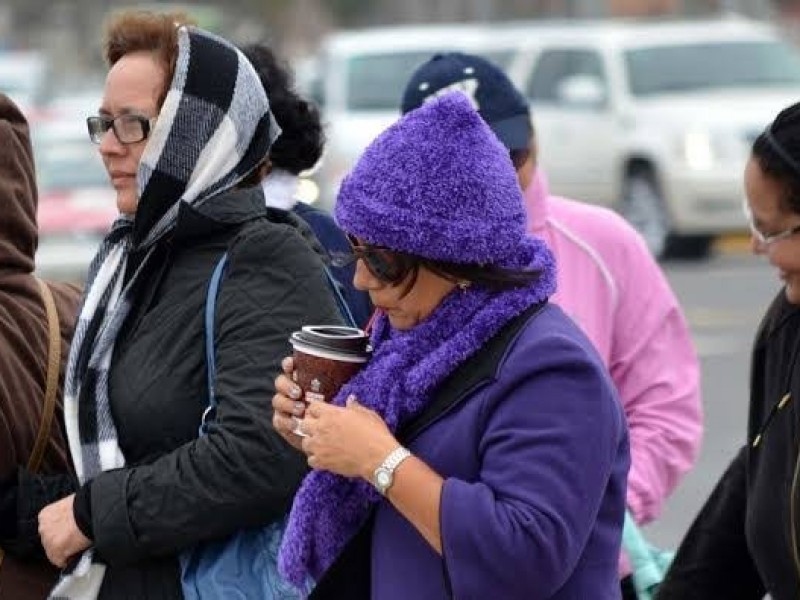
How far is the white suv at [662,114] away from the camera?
57.1ft

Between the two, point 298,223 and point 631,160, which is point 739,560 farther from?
point 631,160

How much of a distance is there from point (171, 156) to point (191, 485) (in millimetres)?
605

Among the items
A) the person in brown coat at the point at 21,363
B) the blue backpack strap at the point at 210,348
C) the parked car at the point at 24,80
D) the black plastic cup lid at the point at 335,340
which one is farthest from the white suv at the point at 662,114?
the black plastic cup lid at the point at 335,340

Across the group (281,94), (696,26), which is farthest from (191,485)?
(696,26)

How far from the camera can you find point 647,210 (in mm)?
18047

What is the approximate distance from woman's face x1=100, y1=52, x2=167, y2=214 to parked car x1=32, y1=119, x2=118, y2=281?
443 inches

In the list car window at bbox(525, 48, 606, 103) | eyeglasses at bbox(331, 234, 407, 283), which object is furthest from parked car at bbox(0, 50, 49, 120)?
eyeglasses at bbox(331, 234, 407, 283)

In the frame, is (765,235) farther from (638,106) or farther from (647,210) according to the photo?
(638,106)

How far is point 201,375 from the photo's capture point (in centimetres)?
341

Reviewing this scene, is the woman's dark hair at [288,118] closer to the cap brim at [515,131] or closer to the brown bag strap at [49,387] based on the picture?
the cap brim at [515,131]

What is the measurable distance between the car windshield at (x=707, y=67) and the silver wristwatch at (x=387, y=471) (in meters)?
15.7

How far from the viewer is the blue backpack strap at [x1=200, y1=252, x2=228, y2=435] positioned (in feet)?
11.1

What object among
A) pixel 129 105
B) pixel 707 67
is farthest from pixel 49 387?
pixel 707 67

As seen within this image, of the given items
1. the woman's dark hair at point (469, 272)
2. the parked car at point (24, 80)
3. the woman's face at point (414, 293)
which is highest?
the woman's dark hair at point (469, 272)
